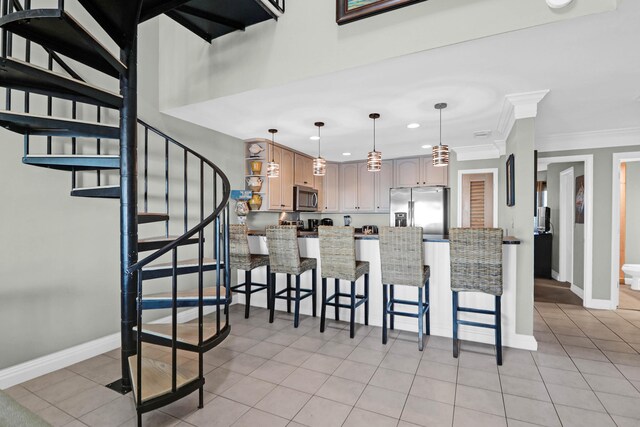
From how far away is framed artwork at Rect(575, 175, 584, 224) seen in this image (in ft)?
15.4

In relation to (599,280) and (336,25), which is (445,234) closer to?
(599,280)

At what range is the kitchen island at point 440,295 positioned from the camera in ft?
9.71

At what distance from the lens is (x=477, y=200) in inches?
209

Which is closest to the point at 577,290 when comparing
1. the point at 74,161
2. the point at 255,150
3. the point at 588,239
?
the point at 588,239

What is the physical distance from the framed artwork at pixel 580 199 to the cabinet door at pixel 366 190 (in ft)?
10.4

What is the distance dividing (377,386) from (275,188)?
327cm

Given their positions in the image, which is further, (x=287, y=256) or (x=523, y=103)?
(x=287, y=256)

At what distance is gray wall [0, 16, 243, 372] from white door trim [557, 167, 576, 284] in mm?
6412

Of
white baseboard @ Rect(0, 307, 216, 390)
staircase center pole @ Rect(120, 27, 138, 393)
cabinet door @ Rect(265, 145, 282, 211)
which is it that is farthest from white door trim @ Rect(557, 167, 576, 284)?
white baseboard @ Rect(0, 307, 216, 390)

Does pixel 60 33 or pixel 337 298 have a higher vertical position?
pixel 60 33

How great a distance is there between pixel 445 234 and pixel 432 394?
355 cm

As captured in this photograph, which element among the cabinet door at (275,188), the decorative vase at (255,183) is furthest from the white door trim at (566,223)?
the decorative vase at (255,183)

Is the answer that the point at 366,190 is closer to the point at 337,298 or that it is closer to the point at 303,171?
the point at 303,171

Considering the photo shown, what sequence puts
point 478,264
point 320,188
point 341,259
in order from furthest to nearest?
point 320,188 → point 341,259 → point 478,264
